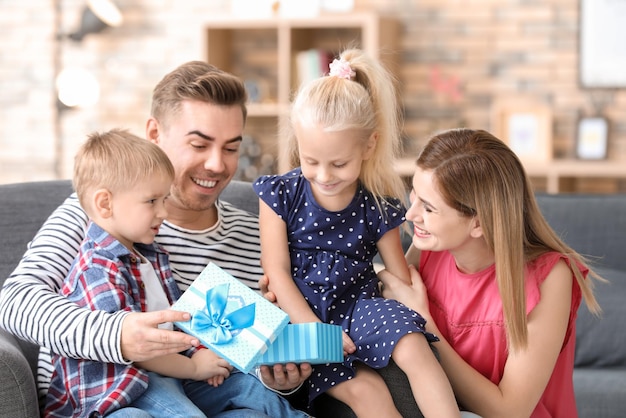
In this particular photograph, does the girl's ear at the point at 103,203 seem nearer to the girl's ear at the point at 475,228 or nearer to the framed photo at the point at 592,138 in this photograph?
the girl's ear at the point at 475,228

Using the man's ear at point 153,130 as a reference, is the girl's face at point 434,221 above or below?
below

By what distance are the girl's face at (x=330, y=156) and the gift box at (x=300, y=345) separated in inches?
14.8

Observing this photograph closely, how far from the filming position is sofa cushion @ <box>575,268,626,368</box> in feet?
9.96

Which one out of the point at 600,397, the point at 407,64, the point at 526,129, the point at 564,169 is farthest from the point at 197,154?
the point at 407,64

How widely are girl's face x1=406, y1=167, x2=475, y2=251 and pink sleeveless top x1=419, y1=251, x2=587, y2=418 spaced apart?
15 centimetres

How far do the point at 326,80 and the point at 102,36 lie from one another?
4189 mm

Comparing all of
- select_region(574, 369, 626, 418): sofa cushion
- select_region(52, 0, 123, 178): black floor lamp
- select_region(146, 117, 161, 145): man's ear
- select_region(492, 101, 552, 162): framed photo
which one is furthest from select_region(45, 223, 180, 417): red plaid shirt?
select_region(52, 0, 123, 178): black floor lamp

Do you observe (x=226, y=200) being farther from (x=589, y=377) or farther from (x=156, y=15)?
(x=156, y=15)

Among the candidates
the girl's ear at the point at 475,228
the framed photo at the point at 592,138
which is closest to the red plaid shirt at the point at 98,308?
the girl's ear at the point at 475,228

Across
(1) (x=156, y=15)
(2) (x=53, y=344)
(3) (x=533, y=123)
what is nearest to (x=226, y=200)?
(2) (x=53, y=344)

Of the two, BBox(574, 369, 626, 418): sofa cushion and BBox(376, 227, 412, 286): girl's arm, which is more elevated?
BBox(376, 227, 412, 286): girl's arm

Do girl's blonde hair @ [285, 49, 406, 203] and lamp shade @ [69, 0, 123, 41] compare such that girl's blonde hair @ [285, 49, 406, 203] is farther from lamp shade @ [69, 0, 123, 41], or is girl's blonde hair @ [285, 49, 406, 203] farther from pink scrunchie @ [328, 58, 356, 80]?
lamp shade @ [69, 0, 123, 41]

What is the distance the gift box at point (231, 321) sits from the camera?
180cm

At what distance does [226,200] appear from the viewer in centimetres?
276
